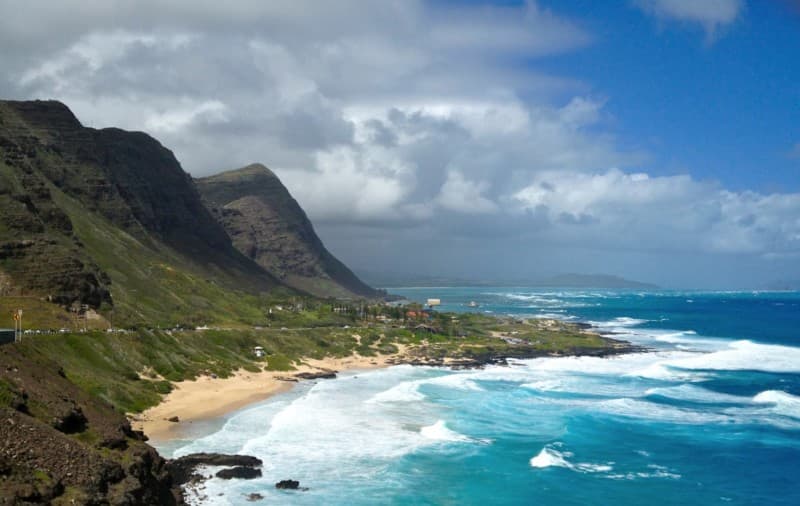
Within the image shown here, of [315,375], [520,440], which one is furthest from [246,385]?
[520,440]

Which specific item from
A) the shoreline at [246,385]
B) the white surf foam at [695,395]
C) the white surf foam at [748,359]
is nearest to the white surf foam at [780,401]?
the white surf foam at [695,395]

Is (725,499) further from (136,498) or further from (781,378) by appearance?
(781,378)

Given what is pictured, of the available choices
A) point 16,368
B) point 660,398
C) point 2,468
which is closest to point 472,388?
point 660,398

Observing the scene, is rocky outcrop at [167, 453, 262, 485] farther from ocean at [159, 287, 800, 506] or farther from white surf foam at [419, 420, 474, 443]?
white surf foam at [419, 420, 474, 443]

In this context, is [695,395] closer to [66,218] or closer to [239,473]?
[239,473]

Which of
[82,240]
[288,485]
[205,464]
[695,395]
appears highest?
[82,240]

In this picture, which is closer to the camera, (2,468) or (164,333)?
(2,468)

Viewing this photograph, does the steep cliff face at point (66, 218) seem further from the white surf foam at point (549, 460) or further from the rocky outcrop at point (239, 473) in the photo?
the white surf foam at point (549, 460)
